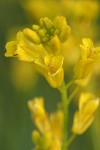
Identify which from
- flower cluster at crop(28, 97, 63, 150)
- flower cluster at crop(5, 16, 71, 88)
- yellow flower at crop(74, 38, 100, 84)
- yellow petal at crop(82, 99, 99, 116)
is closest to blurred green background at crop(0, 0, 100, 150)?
flower cluster at crop(28, 97, 63, 150)

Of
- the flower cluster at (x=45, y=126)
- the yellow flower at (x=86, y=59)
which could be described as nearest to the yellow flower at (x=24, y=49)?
the yellow flower at (x=86, y=59)

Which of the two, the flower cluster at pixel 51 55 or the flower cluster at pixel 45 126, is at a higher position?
the flower cluster at pixel 51 55

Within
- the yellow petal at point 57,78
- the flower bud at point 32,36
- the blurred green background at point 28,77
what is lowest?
→ the blurred green background at point 28,77

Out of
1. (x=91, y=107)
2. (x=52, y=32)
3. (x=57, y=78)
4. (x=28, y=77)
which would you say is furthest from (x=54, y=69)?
(x=28, y=77)

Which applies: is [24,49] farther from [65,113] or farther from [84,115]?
[84,115]

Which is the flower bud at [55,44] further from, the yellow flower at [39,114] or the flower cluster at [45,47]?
the yellow flower at [39,114]

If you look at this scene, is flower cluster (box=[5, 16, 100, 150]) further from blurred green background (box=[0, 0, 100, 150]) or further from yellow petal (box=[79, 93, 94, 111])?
blurred green background (box=[0, 0, 100, 150])
